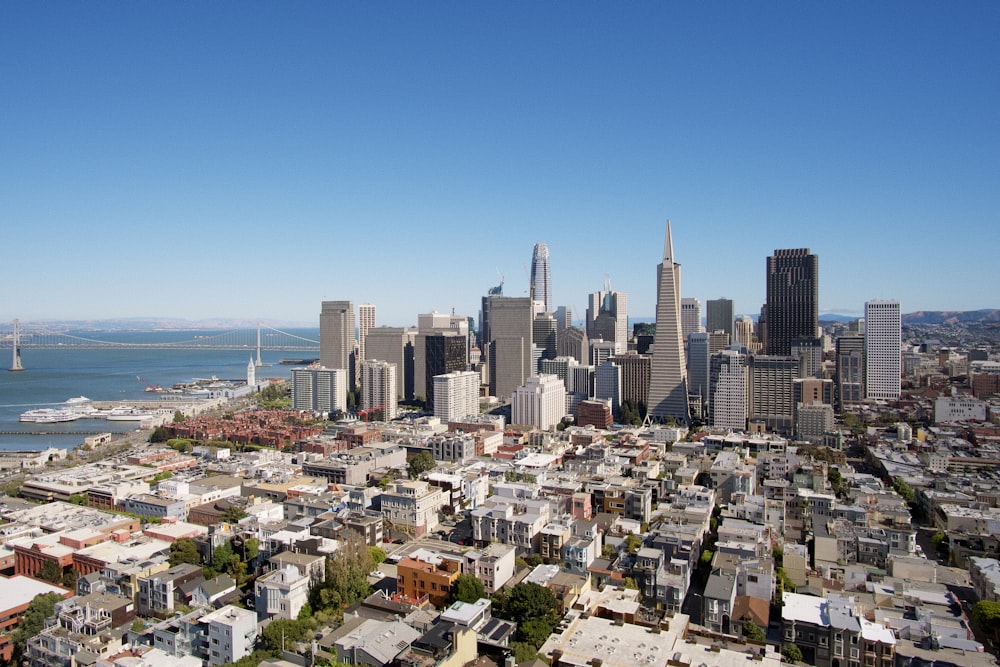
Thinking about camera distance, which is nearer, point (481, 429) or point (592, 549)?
point (592, 549)

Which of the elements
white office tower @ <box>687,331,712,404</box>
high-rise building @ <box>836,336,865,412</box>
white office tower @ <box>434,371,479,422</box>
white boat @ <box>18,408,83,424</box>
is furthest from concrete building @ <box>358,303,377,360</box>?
high-rise building @ <box>836,336,865,412</box>

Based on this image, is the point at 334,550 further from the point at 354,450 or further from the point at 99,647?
the point at 354,450

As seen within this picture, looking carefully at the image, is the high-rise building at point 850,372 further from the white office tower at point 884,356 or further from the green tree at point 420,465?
the green tree at point 420,465

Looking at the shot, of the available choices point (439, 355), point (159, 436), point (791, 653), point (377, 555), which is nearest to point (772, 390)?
point (439, 355)

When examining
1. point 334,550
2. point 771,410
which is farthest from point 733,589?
point 771,410

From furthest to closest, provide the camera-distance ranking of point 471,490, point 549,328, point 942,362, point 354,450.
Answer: point 549,328 → point 942,362 → point 354,450 → point 471,490

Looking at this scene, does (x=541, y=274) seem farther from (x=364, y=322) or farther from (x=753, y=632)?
Result: (x=753, y=632)
